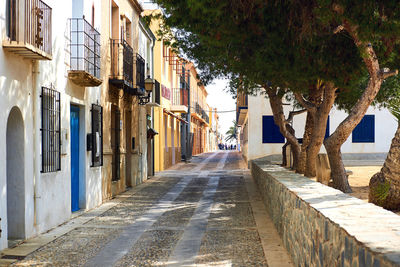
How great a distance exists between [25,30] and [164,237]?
385 cm

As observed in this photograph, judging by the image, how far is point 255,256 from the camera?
22.4ft

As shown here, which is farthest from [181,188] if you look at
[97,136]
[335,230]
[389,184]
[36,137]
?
[335,230]

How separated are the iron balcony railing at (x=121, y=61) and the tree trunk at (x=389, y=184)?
301 inches

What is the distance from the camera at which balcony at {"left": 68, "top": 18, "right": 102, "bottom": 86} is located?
10.4 meters

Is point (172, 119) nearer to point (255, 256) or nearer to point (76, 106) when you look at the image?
point (76, 106)

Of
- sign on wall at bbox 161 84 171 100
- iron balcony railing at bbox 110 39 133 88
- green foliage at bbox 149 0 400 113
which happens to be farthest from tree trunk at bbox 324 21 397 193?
sign on wall at bbox 161 84 171 100

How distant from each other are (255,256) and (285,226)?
0.72 metres

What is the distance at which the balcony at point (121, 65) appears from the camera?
1413cm

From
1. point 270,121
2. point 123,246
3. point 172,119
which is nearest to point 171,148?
point 172,119

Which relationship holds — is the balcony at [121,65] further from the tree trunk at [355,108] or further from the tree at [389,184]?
the tree at [389,184]

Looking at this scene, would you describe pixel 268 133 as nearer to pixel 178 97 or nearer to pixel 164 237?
pixel 178 97

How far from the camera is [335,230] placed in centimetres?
388

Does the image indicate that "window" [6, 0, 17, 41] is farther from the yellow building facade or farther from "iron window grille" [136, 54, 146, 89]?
the yellow building facade

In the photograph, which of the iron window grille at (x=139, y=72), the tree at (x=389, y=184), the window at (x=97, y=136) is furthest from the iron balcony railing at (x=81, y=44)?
the tree at (x=389, y=184)
